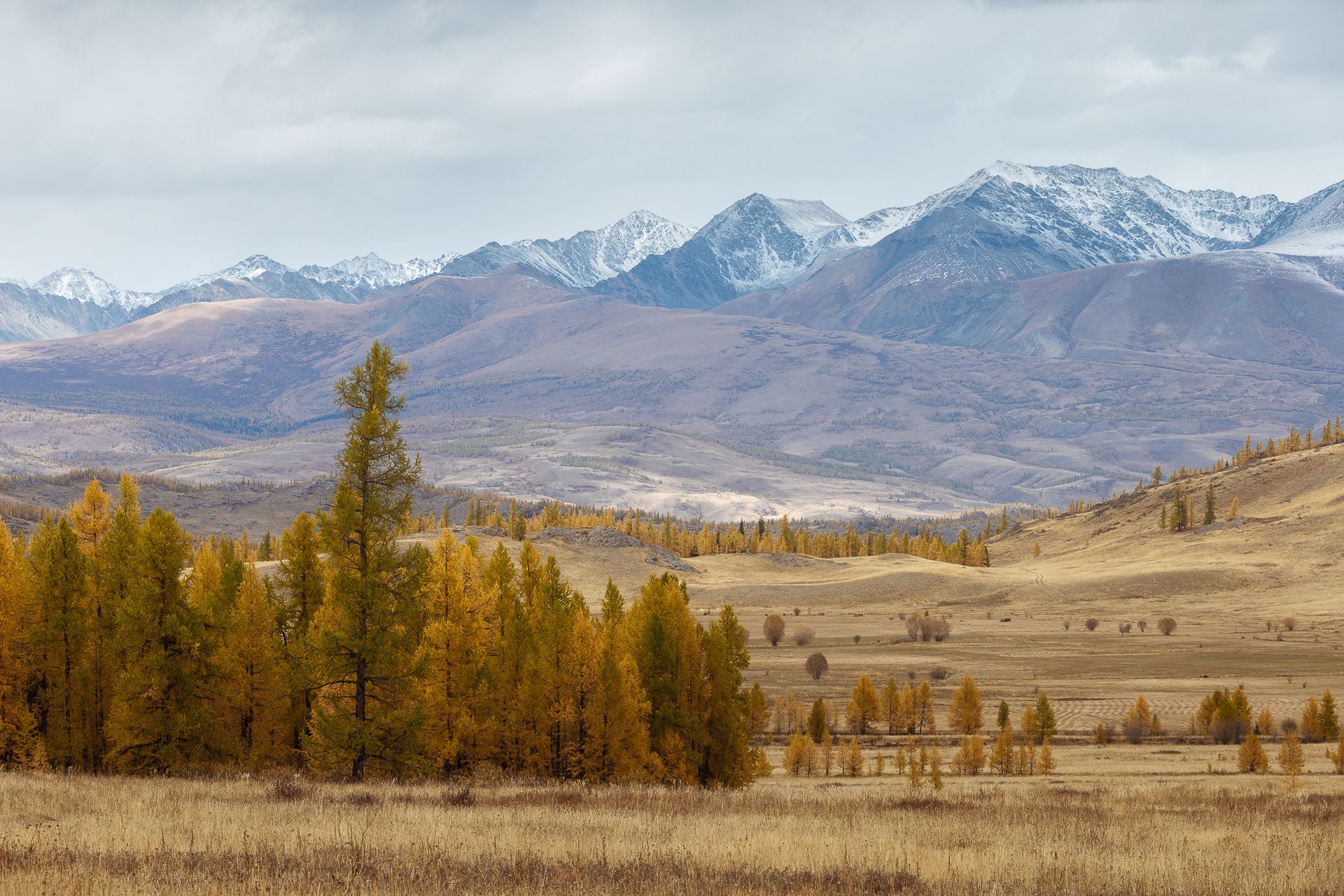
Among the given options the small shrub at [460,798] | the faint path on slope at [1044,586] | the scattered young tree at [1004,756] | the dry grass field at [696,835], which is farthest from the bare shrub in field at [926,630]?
the small shrub at [460,798]

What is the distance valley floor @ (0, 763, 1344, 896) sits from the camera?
1412cm

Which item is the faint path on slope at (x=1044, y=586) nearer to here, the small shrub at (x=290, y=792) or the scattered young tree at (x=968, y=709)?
the scattered young tree at (x=968, y=709)

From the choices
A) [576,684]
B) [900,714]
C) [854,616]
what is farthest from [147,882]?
[854,616]

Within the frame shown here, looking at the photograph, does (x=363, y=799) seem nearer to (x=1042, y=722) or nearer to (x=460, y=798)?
(x=460, y=798)

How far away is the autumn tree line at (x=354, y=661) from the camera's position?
30391 millimetres

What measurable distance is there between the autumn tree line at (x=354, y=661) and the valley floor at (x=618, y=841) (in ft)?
15.2

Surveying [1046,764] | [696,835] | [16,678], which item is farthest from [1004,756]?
[16,678]

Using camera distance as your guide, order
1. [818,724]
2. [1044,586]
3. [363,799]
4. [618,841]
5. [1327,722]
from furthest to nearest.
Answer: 1. [1044,586]
2. [818,724]
3. [1327,722]
4. [363,799]
5. [618,841]

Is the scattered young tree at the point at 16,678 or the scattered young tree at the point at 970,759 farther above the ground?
the scattered young tree at the point at 16,678

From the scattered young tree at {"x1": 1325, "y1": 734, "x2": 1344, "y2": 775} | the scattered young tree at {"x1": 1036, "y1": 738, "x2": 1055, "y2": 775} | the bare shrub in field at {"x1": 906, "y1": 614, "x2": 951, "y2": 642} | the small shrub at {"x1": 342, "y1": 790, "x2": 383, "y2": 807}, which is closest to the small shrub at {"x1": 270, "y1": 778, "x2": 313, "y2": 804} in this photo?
the small shrub at {"x1": 342, "y1": 790, "x2": 383, "y2": 807}

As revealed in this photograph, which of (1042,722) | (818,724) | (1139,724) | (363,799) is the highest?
(363,799)

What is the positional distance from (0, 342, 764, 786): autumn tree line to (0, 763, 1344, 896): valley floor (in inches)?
182

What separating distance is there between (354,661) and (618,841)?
1461 cm

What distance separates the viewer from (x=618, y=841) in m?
18.0
